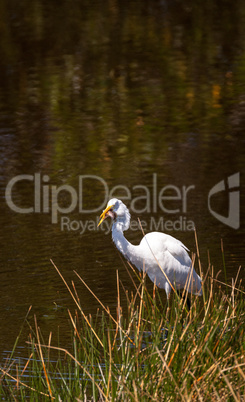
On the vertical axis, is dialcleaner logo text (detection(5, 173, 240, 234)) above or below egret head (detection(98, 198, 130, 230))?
below

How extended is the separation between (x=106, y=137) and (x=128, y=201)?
2.77m

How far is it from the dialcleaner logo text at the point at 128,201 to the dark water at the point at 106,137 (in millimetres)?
24

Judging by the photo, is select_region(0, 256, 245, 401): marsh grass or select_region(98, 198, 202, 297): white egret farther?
select_region(98, 198, 202, 297): white egret

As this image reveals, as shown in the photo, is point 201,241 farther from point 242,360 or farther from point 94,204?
point 242,360

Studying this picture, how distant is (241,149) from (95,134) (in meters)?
2.18

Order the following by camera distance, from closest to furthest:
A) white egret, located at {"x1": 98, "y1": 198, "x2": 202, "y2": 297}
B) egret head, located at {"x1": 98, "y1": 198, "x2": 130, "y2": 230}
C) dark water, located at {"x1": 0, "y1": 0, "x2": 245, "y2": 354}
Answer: egret head, located at {"x1": 98, "y1": 198, "x2": 130, "y2": 230}
white egret, located at {"x1": 98, "y1": 198, "x2": 202, "y2": 297}
dark water, located at {"x1": 0, "y1": 0, "x2": 245, "y2": 354}

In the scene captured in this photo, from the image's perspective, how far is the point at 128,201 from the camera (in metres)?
8.27

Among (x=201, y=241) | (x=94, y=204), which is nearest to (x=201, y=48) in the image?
(x=94, y=204)

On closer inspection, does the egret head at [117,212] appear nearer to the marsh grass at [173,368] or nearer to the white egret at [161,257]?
the white egret at [161,257]

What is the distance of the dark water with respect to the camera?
6.64 m
